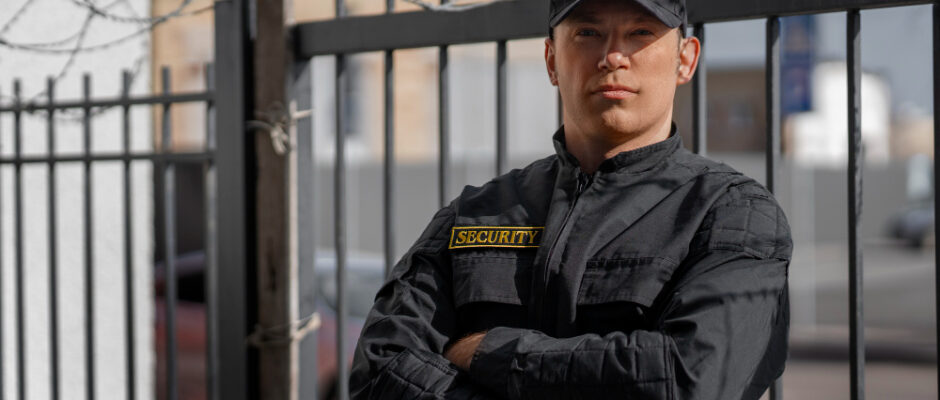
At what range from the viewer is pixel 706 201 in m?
1.59

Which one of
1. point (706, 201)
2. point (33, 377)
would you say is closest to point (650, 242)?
point (706, 201)

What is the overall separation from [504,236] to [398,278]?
0.26 m

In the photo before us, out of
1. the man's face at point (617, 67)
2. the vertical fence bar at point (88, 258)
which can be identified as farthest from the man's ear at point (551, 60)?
the vertical fence bar at point (88, 258)

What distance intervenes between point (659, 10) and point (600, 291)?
20.2 inches

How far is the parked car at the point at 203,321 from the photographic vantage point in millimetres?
5059

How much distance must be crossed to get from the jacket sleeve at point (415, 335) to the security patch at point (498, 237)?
7 cm

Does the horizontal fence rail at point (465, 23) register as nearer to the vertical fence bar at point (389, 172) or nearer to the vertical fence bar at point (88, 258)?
the vertical fence bar at point (389, 172)

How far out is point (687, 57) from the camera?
1.76 meters

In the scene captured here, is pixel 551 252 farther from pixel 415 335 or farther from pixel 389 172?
pixel 389 172

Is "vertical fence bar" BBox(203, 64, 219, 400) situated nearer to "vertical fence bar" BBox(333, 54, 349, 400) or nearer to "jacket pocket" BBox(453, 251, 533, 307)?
"vertical fence bar" BBox(333, 54, 349, 400)

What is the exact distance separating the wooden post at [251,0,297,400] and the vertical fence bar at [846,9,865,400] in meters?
1.51

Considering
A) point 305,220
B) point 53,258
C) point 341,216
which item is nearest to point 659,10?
point 341,216

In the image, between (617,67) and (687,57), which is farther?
(687,57)

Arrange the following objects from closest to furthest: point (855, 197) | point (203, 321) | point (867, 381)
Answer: point (855, 197) → point (203, 321) → point (867, 381)
